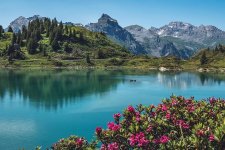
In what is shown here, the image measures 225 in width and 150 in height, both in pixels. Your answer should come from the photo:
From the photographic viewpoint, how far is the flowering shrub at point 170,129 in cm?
1836

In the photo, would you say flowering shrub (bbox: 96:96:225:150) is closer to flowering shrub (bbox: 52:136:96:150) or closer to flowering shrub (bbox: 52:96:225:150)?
flowering shrub (bbox: 52:96:225:150)

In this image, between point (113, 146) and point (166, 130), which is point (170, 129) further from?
point (113, 146)

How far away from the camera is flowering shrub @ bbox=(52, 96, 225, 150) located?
1838 centimetres

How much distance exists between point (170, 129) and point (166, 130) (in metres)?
0.26

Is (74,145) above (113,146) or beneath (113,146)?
beneath

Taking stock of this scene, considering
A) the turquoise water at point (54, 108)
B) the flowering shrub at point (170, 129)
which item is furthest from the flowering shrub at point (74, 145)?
the turquoise water at point (54, 108)

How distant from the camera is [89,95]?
5531 inches

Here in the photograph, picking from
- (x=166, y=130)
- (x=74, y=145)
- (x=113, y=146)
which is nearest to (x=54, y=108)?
(x=74, y=145)

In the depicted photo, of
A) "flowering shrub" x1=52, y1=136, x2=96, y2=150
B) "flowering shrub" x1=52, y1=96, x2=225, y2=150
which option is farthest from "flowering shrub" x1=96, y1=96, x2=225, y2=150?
"flowering shrub" x1=52, y1=136, x2=96, y2=150

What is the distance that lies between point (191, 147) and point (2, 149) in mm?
44892

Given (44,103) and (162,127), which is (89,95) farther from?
(162,127)

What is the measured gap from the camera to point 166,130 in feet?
74.2

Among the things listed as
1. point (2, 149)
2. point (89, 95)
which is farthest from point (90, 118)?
point (89, 95)

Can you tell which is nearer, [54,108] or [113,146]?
[113,146]
